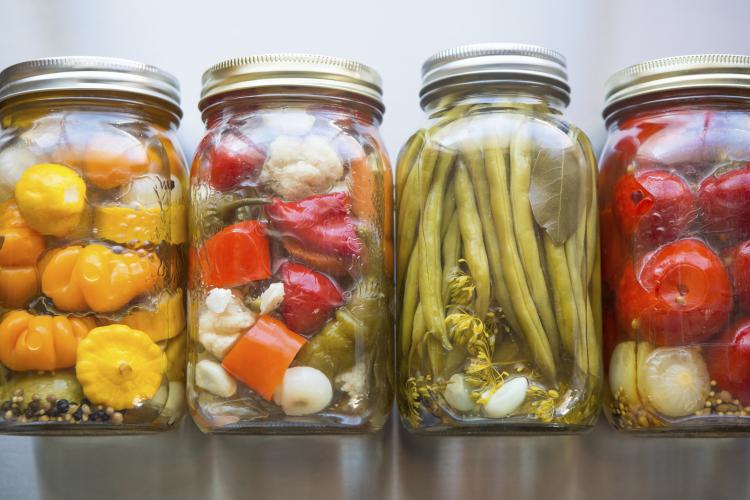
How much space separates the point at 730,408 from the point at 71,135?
76 centimetres

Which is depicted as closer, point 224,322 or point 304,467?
point 224,322

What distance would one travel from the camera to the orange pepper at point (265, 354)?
74cm

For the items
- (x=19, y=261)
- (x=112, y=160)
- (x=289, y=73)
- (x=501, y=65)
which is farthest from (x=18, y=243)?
(x=501, y=65)

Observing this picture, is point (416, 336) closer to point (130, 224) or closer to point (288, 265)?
point (288, 265)

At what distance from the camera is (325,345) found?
76 centimetres

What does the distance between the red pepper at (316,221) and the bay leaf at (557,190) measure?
202 mm

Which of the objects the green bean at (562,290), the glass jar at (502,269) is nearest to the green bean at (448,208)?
the glass jar at (502,269)

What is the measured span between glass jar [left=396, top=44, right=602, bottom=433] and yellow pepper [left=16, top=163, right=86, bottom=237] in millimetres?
358

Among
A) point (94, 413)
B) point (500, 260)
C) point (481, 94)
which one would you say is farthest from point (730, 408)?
point (94, 413)

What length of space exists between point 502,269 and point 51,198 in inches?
18.8

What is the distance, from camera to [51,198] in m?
0.76

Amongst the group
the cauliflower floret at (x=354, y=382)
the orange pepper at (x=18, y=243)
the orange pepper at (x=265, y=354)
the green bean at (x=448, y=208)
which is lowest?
the cauliflower floret at (x=354, y=382)

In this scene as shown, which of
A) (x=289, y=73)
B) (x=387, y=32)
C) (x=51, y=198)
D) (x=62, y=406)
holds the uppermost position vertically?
(x=387, y=32)

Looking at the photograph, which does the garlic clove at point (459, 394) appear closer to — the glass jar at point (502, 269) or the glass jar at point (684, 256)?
the glass jar at point (502, 269)
